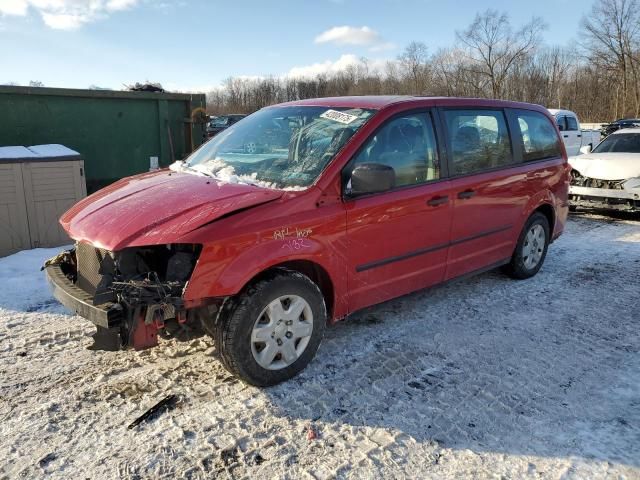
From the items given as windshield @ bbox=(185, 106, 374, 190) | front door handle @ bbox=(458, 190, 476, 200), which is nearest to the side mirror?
windshield @ bbox=(185, 106, 374, 190)

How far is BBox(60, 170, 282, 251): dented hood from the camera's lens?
2.99m

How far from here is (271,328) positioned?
3273mm

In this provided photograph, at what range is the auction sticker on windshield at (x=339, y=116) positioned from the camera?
12.8 ft

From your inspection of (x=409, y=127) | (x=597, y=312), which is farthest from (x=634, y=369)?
(x=409, y=127)

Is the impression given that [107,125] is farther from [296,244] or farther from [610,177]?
[610,177]

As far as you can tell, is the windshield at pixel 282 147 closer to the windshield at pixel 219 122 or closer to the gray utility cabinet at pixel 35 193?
the gray utility cabinet at pixel 35 193

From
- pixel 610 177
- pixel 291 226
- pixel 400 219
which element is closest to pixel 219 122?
pixel 610 177

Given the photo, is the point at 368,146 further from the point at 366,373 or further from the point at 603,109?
the point at 603,109

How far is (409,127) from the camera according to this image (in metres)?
4.09

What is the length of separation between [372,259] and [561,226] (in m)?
3.29

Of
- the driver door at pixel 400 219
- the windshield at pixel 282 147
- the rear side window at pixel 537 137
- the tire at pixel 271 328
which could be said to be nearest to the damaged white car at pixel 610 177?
the rear side window at pixel 537 137

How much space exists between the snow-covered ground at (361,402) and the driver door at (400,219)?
47 cm

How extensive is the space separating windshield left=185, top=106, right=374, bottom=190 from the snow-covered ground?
4.35 ft

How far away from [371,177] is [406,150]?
2.45ft
